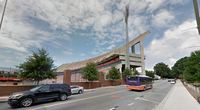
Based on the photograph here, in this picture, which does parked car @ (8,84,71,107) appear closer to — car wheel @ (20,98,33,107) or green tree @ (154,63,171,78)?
car wheel @ (20,98,33,107)

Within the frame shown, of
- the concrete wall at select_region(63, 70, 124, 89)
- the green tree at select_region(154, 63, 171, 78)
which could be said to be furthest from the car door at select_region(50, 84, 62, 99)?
the green tree at select_region(154, 63, 171, 78)

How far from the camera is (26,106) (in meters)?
14.3

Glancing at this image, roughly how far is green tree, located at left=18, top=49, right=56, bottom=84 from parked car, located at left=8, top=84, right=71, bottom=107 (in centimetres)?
741

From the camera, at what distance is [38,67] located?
25.2 meters

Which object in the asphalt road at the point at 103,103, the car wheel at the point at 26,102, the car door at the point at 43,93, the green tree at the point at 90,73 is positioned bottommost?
the asphalt road at the point at 103,103

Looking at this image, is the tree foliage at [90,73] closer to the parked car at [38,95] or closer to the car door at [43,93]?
the parked car at [38,95]

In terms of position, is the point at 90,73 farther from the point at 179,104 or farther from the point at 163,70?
the point at 163,70

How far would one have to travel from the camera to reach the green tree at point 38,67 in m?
24.7

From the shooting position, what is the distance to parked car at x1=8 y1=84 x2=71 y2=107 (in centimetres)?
1408

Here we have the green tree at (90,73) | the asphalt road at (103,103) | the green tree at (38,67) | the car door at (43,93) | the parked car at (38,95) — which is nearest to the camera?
the asphalt road at (103,103)

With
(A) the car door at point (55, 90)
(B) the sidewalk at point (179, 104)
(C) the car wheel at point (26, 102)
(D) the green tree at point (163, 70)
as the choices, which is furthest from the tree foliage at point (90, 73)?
(D) the green tree at point (163, 70)

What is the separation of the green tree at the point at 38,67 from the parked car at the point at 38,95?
24.3ft

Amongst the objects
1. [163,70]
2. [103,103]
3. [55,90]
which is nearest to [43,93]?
[55,90]

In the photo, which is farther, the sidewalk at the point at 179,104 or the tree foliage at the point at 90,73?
the tree foliage at the point at 90,73
